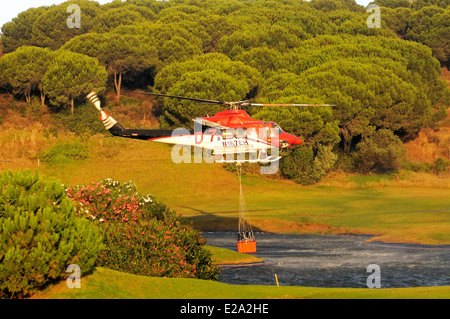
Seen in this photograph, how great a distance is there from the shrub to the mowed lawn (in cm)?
4088

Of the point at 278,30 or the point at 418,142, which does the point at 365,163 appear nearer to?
the point at 418,142

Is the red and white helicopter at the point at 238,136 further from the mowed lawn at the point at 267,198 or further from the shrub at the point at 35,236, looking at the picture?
the mowed lawn at the point at 267,198

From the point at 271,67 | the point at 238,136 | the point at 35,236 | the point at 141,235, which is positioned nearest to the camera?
the point at 35,236

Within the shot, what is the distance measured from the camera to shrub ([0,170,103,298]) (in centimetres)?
1969

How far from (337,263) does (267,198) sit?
3453cm

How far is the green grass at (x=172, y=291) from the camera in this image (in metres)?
20.7

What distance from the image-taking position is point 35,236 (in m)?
19.9

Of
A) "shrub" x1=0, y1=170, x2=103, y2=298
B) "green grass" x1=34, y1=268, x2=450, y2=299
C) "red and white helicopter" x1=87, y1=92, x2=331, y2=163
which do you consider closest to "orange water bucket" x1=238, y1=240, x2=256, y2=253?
"red and white helicopter" x1=87, y1=92, x2=331, y2=163

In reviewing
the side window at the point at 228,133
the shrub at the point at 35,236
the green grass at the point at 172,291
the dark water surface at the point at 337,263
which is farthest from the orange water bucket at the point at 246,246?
the shrub at the point at 35,236

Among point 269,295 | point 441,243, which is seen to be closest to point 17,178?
point 269,295

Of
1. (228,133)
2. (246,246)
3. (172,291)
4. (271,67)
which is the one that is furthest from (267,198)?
(172,291)

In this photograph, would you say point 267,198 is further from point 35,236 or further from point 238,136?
point 35,236

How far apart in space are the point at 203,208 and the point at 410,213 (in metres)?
22.9

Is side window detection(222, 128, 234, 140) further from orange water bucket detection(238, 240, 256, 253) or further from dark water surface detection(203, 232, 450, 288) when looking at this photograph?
dark water surface detection(203, 232, 450, 288)
